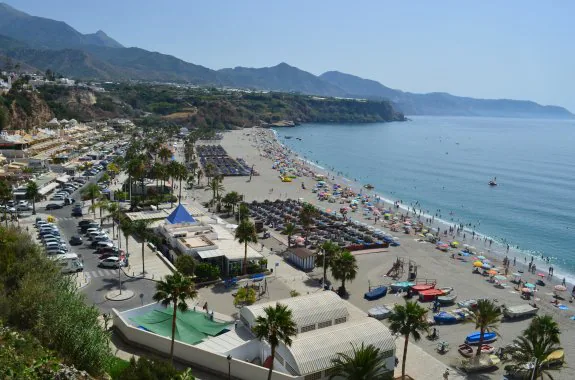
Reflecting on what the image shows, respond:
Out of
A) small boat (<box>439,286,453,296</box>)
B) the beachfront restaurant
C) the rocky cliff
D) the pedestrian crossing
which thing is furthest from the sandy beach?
the rocky cliff

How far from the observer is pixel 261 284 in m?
39.2

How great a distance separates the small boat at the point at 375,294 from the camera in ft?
128

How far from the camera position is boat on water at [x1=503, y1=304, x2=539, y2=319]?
3772 cm

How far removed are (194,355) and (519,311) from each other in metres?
27.3

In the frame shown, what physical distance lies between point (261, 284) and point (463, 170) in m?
102

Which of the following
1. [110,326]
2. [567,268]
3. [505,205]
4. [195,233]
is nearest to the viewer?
[110,326]

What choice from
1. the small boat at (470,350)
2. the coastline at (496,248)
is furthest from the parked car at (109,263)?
the coastline at (496,248)

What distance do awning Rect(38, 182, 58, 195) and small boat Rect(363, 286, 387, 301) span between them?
159 ft

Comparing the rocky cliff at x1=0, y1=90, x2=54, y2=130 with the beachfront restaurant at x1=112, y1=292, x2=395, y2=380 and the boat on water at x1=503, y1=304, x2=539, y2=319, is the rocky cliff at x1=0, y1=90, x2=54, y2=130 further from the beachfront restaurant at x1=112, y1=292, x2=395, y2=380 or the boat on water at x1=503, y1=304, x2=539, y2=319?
the boat on water at x1=503, y1=304, x2=539, y2=319

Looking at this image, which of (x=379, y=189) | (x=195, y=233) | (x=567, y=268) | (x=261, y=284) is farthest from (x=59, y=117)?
(x=567, y=268)

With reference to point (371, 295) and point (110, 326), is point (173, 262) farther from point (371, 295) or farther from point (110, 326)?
point (371, 295)

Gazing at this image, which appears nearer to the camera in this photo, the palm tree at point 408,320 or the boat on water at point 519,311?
the palm tree at point 408,320

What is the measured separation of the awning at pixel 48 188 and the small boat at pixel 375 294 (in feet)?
159

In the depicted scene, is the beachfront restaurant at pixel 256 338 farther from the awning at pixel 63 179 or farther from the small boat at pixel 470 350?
the awning at pixel 63 179
